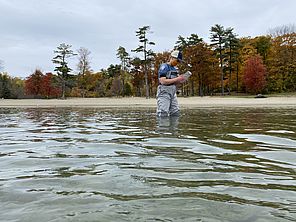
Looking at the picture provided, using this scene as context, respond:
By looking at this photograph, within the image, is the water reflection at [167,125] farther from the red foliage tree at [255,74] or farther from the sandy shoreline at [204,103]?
the red foliage tree at [255,74]

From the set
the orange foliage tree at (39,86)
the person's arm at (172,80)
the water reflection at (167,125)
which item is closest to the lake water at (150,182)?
the water reflection at (167,125)

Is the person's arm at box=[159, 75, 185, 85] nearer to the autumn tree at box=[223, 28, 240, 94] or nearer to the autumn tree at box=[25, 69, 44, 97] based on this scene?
the autumn tree at box=[223, 28, 240, 94]

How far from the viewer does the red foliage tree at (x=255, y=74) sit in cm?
5100

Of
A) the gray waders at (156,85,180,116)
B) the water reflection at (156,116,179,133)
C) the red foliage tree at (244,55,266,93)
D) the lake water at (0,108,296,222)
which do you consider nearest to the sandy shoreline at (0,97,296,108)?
the red foliage tree at (244,55,266,93)

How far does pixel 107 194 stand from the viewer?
8.30 ft

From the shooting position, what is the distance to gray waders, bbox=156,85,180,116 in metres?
9.33

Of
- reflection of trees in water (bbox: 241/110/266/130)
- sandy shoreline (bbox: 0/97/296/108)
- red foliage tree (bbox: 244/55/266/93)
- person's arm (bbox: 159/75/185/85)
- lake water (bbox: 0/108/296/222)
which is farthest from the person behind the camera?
red foliage tree (bbox: 244/55/266/93)

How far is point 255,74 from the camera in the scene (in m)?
51.2

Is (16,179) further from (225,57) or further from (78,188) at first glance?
(225,57)

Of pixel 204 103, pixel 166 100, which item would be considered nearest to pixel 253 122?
pixel 166 100

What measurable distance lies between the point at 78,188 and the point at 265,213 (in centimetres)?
146

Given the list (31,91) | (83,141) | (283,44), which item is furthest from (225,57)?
(83,141)

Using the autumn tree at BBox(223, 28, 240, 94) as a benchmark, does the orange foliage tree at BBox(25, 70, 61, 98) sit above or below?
below

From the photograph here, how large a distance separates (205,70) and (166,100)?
4399cm
